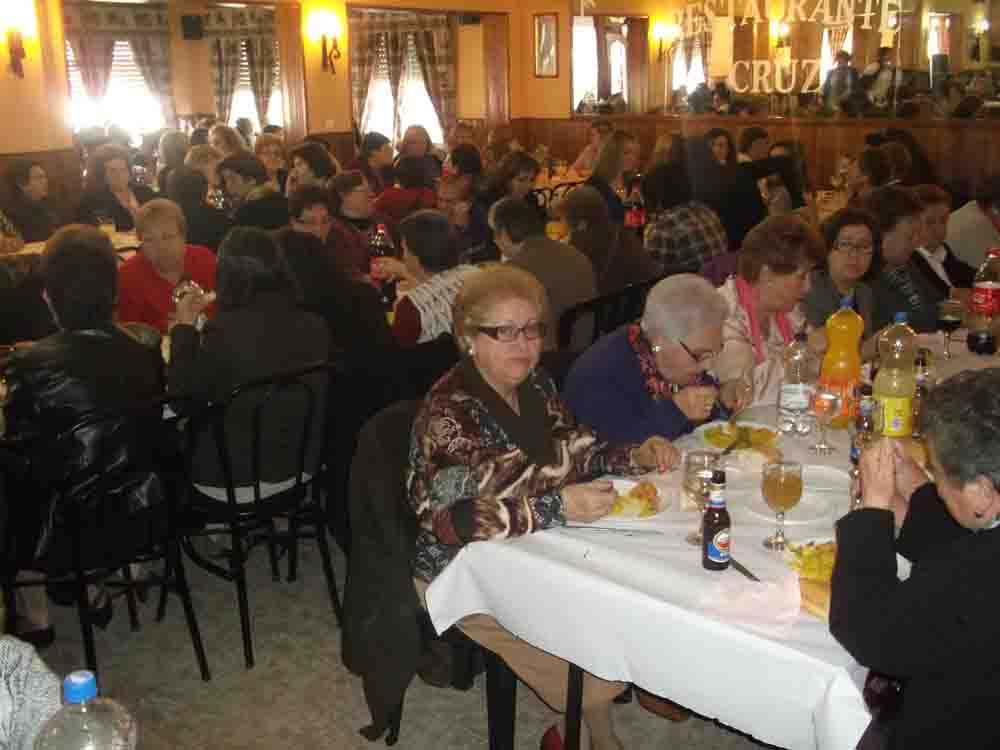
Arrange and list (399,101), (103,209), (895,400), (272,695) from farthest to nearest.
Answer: (399,101), (103,209), (272,695), (895,400)

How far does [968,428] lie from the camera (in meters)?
1.43

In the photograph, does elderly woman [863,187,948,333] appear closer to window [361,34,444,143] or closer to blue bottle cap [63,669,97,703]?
blue bottle cap [63,669,97,703]

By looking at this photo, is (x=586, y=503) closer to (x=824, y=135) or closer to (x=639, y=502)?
(x=639, y=502)

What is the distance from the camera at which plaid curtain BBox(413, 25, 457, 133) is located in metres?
13.7

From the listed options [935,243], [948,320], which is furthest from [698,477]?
[935,243]

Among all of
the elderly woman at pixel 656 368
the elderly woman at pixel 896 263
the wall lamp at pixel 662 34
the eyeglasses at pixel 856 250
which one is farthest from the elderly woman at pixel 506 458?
the wall lamp at pixel 662 34

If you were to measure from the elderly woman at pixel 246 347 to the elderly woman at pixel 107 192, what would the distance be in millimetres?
4206

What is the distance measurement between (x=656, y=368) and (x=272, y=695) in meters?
1.42

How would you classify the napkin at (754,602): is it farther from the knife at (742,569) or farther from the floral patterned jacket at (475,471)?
the floral patterned jacket at (475,471)

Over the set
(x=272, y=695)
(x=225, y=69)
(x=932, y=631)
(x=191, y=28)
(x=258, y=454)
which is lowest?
(x=272, y=695)

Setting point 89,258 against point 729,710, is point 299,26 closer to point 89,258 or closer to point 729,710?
point 89,258

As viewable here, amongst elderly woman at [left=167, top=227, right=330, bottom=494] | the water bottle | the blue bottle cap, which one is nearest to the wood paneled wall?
elderly woman at [left=167, top=227, right=330, bottom=494]

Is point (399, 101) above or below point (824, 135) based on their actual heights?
above

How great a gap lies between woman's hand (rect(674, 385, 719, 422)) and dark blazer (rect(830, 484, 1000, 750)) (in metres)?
0.99
